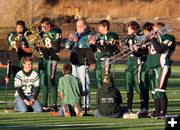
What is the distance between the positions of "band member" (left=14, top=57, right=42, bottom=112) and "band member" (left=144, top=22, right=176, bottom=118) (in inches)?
100

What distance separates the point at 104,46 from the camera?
22359 millimetres

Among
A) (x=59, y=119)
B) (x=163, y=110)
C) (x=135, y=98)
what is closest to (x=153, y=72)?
(x=163, y=110)

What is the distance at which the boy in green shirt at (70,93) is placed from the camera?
2117 cm

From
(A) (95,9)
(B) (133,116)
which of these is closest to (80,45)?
(B) (133,116)

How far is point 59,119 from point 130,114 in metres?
1.38

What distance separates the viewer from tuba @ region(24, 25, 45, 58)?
23.1 m

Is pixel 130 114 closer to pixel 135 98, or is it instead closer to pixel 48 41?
pixel 48 41

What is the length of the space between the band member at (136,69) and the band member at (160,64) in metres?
0.67

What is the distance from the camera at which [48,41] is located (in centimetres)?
2311

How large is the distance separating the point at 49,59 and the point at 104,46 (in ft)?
4.44

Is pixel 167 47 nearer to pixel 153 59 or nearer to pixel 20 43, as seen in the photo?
pixel 153 59

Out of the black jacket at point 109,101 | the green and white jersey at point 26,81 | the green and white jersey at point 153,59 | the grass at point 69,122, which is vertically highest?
the green and white jersey at point 153,59

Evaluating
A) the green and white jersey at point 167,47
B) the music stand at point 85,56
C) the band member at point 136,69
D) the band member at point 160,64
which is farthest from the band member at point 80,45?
the green and white jersey at point 167,47

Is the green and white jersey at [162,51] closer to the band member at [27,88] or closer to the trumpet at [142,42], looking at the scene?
the trumpet at [142,42]
